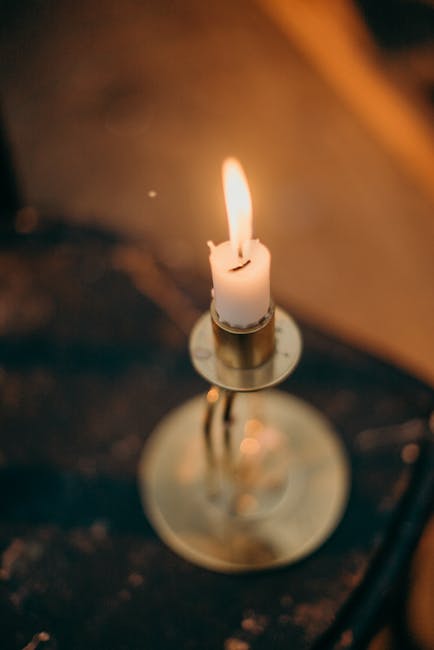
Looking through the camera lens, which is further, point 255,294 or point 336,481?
point 336,481

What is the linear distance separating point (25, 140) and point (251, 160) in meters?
0.49

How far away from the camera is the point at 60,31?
5.23 feet

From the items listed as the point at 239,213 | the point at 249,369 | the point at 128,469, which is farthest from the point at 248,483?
the point at 239,213

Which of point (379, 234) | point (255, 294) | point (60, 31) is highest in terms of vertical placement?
point (255, 294)

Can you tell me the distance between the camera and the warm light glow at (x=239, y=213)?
405 millimetres

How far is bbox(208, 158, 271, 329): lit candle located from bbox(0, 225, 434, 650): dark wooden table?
36cm

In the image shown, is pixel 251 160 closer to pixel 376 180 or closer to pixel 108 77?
pixel 376 180

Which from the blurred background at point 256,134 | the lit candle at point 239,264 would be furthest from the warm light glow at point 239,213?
the blurred background at point 256,134

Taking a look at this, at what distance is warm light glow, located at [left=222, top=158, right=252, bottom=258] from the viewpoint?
1.33 feet

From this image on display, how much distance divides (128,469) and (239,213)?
16.9 inches

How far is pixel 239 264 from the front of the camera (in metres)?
0.42

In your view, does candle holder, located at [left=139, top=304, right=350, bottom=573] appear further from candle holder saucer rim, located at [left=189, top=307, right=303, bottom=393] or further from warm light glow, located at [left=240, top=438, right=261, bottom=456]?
candle holder saucer rim, located at [left=189, top=307, right=303, bottom=393]

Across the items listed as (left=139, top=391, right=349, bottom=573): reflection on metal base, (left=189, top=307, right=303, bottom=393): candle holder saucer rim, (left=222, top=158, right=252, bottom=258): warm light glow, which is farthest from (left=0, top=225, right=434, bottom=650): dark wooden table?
(left=222, top=158, right=252, bottom=258): warm light glow

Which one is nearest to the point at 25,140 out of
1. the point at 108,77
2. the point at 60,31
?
the point at 108,77
